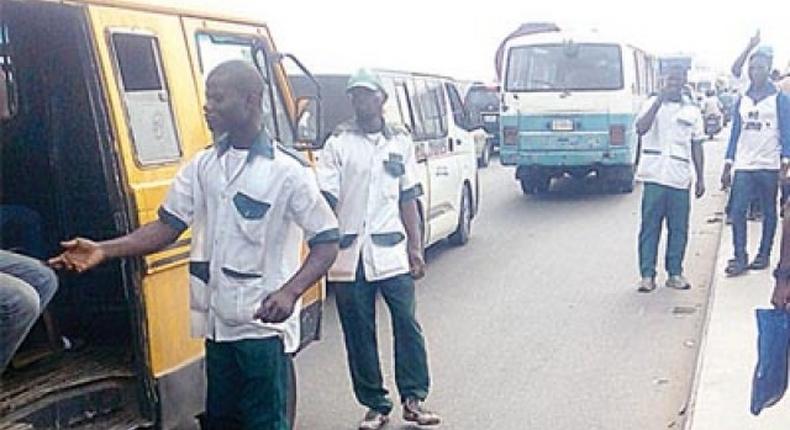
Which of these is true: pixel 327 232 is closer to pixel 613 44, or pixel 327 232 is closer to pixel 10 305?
pixel 10 305

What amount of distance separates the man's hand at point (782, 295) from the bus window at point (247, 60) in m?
2.43

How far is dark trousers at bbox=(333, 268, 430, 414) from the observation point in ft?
19.1

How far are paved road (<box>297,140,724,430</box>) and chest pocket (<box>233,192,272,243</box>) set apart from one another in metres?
2.34

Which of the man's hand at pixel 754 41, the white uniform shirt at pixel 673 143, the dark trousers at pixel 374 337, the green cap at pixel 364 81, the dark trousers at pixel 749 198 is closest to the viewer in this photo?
the green cap at pixel 364 81

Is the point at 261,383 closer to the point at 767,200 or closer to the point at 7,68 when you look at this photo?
the point at 7,68

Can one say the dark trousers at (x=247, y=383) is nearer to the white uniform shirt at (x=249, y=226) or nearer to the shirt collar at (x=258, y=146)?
the white uniform shirt at (x=249, y=226)

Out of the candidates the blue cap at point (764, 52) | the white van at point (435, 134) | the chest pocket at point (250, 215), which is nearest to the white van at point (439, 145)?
the white van at point (435, 134)

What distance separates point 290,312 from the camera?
3912mm

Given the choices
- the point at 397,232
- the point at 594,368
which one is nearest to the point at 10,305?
the point at 397,232

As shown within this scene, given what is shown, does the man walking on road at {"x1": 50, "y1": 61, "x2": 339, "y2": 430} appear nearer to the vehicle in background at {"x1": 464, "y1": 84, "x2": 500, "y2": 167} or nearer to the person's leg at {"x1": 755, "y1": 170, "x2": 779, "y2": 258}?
the person's leg at {"x1": 755, "y1": 170, "x2": 779, "y2": 258}

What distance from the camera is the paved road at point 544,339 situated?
6.32m

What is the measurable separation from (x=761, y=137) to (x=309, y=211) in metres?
6.05

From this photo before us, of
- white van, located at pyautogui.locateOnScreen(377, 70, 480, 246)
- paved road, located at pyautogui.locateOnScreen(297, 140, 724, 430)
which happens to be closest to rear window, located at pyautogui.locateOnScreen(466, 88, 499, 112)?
paved road, located at pyautogui.locateOnScreen(297, 140, 724, 430)

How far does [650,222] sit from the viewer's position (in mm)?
9180
